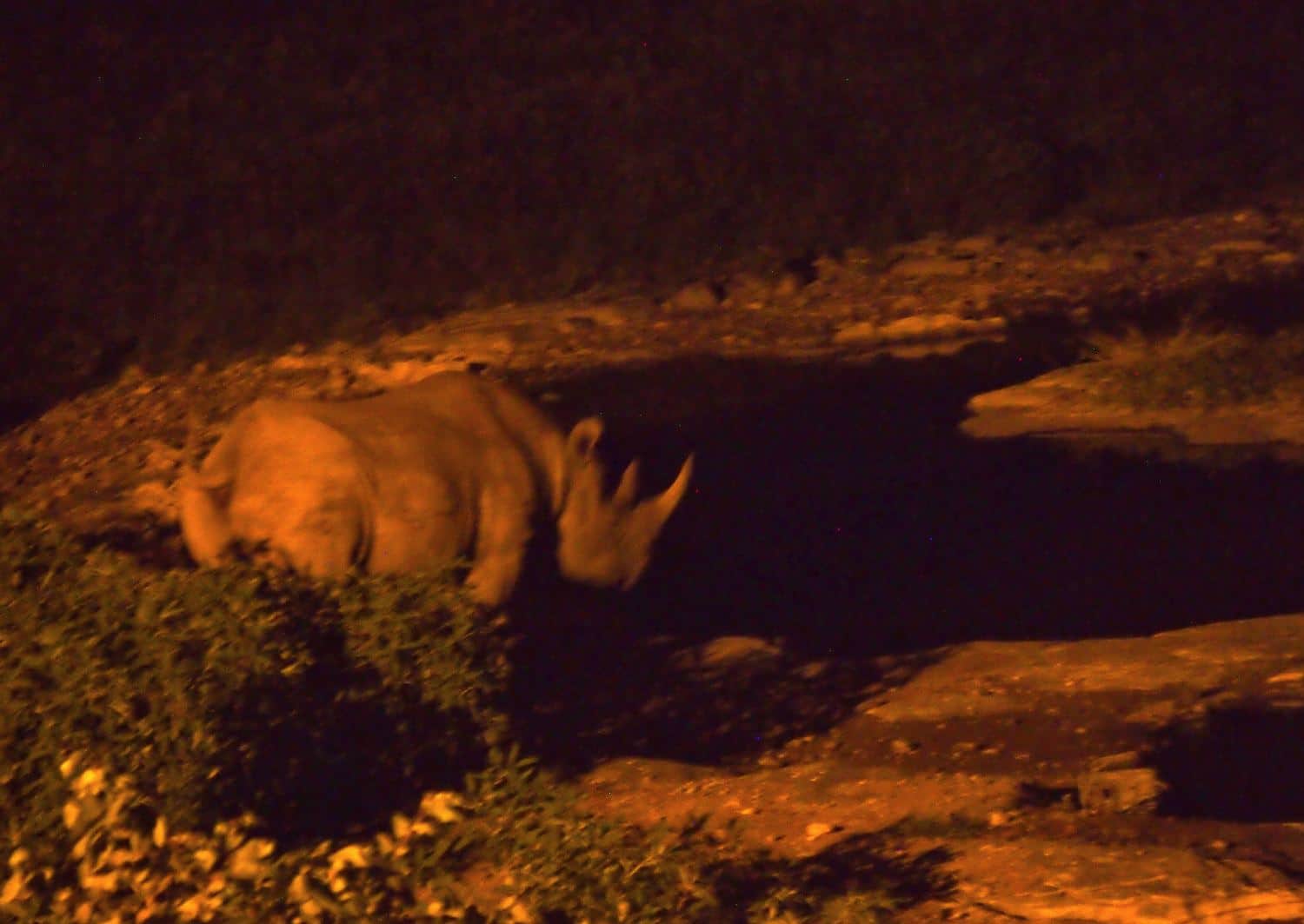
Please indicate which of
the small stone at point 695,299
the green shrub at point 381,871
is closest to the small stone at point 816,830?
the green shrub at point 381,871

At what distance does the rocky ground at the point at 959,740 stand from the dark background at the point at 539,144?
3.78 feet

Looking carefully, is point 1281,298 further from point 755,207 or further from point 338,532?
point 338,532

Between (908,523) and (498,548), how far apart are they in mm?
2499

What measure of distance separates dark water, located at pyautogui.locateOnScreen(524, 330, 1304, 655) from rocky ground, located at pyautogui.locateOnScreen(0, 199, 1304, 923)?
383 mm

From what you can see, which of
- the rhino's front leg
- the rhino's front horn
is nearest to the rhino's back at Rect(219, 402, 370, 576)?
the rhino's front leg

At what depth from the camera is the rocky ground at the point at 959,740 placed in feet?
13.3

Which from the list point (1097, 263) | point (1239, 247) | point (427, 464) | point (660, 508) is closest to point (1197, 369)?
point (1097, 263)

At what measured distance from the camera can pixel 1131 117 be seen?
551 inches

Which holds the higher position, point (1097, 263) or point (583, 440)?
point (583, 440)

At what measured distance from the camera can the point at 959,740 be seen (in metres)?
5.18

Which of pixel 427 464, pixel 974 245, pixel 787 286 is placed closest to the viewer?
pixel 427 464

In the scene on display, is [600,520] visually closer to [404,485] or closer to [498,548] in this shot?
[498,548]

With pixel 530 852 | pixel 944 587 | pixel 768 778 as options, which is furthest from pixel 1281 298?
pixel 530 852

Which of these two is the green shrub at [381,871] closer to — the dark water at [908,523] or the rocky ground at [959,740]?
the rocky ground at [959,740]
